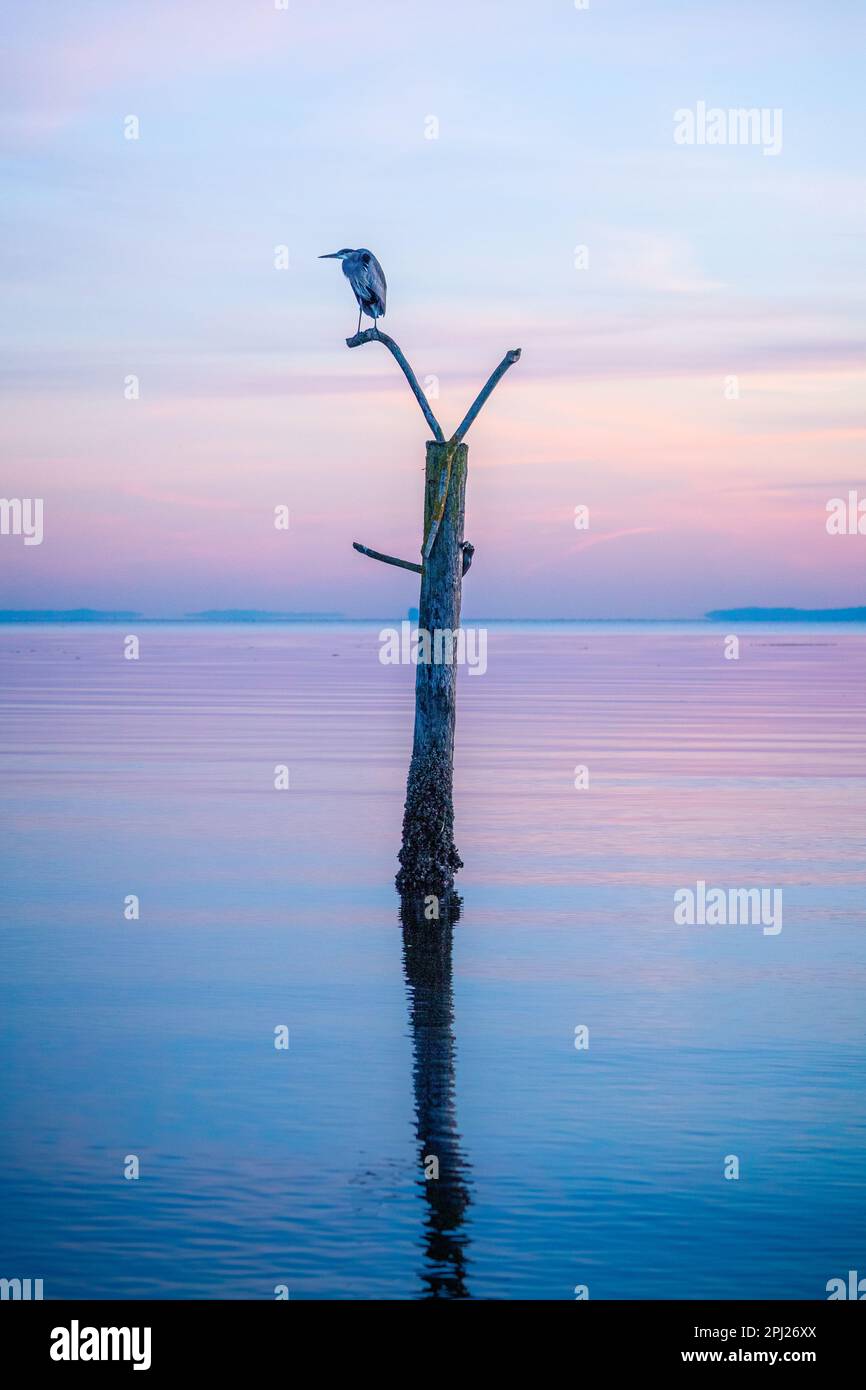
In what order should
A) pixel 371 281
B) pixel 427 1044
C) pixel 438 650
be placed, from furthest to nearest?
pixel 371 281, pixel 438 650, pixel 427 1044

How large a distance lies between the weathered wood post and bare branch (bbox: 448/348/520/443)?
0.5 inches

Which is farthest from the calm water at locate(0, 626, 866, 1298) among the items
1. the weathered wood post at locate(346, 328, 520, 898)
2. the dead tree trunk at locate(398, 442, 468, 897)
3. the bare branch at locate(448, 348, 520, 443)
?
the bare branch at locate(448, 348, 520, 443)

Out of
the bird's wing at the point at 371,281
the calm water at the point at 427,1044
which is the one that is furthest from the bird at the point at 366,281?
the calm water at the point at 427,1044

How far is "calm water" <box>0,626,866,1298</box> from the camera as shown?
9.95 meters

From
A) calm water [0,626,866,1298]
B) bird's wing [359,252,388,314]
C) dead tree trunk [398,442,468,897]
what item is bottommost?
calm water [0,626,866,1298]

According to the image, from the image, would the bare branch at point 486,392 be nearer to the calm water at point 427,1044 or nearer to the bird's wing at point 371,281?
the bird's wing at point 371,281

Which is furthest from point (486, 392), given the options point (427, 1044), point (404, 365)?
point (427, 1044)

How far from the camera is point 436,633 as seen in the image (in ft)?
63.9

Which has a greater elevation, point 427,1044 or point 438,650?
point 438,650

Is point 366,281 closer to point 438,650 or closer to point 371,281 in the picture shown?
point 371,281

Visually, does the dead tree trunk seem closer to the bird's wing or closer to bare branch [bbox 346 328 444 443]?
bare branch [bbox 346 328 444 443]

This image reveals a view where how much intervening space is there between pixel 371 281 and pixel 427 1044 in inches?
379

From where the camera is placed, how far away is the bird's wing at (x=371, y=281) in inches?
796

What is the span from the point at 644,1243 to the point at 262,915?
1036cm
